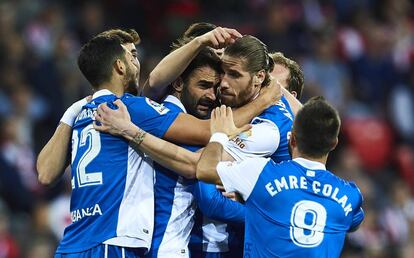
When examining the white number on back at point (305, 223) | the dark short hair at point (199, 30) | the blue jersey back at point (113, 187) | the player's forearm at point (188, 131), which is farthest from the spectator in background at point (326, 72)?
the white number on back at point (305, 223)

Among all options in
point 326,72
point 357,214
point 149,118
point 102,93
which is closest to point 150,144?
point 149,118

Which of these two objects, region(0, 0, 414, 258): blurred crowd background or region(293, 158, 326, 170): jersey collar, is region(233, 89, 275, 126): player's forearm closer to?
region(293, 158, 326, 170): jersey collar

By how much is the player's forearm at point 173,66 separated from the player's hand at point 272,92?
1.86ft

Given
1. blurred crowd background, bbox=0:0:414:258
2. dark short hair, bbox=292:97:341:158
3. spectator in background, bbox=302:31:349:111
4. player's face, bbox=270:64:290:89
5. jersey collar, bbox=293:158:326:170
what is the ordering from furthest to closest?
spectator in background, bbox=302:31:349:111
blurred crowd background, bbox=0:0:414:258
player's face, bbox=270:64:290:89
jersey collar, bbox=293:158:326:170
dark short hair, bbox=292:97:341:158

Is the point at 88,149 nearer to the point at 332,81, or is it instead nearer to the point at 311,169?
the point at 311,169

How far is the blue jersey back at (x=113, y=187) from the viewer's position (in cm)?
639

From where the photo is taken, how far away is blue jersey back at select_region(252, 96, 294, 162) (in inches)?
265

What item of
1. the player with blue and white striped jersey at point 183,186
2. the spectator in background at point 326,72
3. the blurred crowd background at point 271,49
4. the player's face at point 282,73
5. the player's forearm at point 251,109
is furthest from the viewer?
the spectator in background at point 326,72

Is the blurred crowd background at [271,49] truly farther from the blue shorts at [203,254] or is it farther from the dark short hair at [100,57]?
the dark short hair at [100,57]

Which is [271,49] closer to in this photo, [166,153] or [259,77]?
[259,77]

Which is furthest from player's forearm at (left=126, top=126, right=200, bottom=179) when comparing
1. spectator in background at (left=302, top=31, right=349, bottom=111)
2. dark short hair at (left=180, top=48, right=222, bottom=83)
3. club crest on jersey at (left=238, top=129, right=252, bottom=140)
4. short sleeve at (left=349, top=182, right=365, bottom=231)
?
spectator in background at (left=302, top=31, right=349, bottom=111)

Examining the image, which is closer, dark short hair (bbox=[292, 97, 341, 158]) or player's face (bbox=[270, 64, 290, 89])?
dark short hair (bbox=[292, 97, 341, 158])

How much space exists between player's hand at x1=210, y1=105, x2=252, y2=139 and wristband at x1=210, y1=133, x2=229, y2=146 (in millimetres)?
58

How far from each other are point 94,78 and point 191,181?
0.94 m
